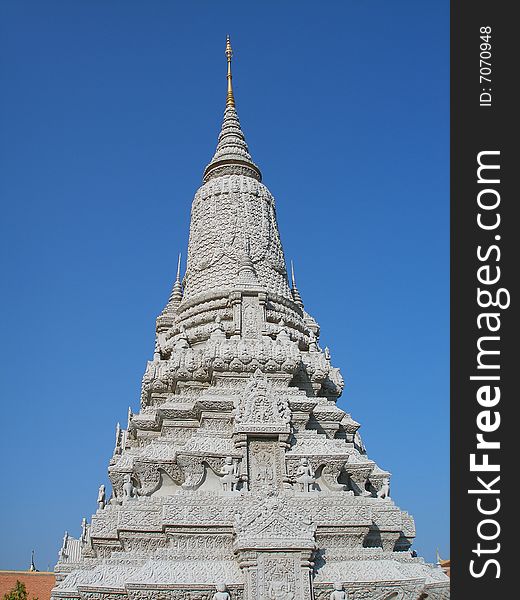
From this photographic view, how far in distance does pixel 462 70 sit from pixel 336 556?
421 inches

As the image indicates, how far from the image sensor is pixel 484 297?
348 inches

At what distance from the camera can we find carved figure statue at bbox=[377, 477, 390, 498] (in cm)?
1748

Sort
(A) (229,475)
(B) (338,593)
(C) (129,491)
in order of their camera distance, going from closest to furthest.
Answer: (B) (338,593) → (A) (229,475) → (C) (129,491)

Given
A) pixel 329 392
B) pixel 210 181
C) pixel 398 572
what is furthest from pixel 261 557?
pixel 210 181

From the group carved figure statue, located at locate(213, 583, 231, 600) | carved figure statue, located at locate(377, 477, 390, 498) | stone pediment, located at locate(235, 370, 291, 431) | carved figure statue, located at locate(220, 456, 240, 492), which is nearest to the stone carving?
carved figure statue, located at locate(220, 456, 240, 492)

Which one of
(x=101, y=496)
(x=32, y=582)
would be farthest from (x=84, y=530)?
Result: (x=32, y=582)

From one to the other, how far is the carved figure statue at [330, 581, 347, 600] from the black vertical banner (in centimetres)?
478

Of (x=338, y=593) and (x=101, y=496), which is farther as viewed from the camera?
(x=101, y=496)

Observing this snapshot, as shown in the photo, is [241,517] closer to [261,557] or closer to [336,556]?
[261,557]

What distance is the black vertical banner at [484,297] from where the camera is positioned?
8.34 m

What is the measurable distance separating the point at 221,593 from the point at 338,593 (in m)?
2.44

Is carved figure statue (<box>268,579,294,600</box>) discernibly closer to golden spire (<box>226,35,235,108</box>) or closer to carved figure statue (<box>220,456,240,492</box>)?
carved figure statue (<box>220,456,240,492</box>)

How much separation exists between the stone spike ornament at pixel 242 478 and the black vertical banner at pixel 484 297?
5483 mm

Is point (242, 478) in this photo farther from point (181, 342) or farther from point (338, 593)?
point (181, 342)
